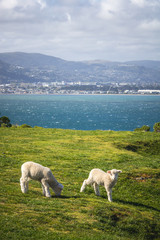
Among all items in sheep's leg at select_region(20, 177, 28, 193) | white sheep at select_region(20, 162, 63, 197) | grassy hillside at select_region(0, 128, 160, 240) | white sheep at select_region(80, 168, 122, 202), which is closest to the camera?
grassy hillside at select_region(0, 128, 160, 240)

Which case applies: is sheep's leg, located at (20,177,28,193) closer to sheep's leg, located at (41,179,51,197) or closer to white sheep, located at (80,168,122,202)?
sheep's leg, located at (41,179,51,197)

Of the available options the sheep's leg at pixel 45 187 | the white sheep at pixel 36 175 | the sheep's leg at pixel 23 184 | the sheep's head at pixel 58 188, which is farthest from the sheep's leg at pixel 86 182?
the sheep's leg at pixel 23 184

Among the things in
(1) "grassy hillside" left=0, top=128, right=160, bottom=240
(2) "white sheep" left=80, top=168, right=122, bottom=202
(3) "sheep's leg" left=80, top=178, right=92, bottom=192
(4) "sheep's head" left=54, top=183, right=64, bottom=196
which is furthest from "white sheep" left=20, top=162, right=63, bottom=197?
(2) "white sheep" left=80, top=168, right=122, bottom=202

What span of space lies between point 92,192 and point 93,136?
23872 mm

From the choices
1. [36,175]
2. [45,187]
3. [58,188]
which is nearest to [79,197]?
[58,188]

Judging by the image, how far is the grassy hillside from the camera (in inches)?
507

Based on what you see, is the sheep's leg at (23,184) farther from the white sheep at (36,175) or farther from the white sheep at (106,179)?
the white sheep at (106,179)

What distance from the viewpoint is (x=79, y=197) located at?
704 inches

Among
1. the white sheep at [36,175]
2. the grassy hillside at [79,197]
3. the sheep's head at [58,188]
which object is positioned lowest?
the grassy hillside at [79,197]

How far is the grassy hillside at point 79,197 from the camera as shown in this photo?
12.9 metres

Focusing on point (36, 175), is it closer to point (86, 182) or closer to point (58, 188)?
point (58, 188)

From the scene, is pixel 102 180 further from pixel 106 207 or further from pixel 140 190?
pixel 140 190

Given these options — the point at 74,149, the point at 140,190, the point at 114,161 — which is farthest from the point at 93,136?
the point at 140,190

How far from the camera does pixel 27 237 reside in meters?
11.2
